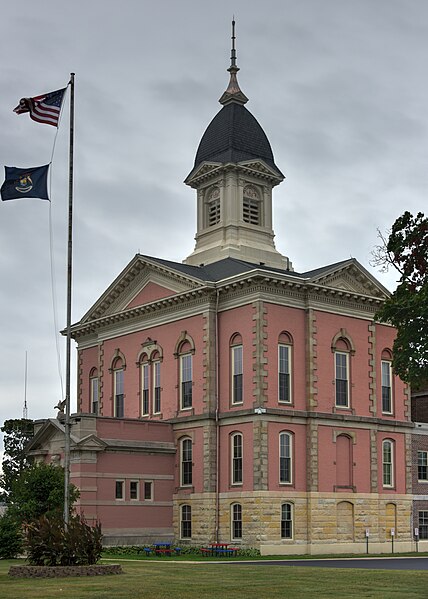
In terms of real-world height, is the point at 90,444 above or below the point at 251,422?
below

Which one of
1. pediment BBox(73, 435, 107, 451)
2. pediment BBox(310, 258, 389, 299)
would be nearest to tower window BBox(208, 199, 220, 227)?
pediment BBox(310, 258, 389, 299)

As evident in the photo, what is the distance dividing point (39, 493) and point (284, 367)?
14.5m

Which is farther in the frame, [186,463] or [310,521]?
[186,463]

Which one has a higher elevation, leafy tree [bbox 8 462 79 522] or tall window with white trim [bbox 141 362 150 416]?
tall window with white trim [bbox 141 362 150 416]

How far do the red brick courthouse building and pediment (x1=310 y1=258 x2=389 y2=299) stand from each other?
9cm

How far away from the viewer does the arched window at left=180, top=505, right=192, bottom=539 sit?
51594 mm

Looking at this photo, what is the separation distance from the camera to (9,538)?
41.7 metres

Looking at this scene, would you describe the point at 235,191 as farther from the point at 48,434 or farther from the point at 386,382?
the point at 48,434

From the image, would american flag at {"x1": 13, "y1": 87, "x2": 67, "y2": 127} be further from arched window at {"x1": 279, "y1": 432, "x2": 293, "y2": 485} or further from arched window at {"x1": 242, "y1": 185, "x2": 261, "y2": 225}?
arched window at {"x1": 242, "y1": 185, "x2": 261, "y2": 225}

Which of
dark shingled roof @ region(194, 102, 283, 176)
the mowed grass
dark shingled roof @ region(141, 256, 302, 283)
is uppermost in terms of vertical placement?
dark shingled roof @ region(194, 102, 283, 176)

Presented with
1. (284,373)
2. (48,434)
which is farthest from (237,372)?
(48,434)

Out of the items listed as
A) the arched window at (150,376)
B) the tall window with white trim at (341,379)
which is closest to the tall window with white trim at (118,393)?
the arched window at (150,376)

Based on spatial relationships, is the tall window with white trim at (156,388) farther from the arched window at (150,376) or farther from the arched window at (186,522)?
the arched window at (186,522)

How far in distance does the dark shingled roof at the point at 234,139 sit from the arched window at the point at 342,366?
13.9 meters
